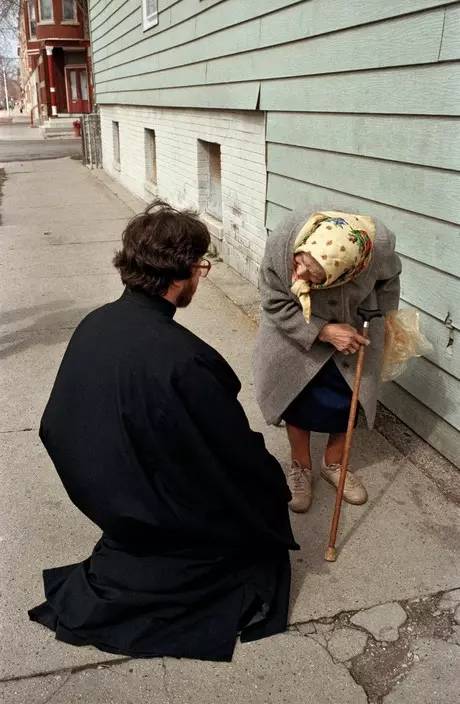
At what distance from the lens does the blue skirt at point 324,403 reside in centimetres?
285

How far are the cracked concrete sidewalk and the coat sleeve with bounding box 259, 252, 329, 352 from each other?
88cm

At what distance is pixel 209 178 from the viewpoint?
26.1 feet

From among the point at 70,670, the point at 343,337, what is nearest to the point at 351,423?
the point at 343,337

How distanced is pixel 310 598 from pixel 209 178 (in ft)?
20.7

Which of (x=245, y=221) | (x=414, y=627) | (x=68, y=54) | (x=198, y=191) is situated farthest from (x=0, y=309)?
(x=68, y=54)

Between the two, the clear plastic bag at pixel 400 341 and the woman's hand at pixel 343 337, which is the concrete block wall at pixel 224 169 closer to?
the clear plastic bag at pixel 400 341

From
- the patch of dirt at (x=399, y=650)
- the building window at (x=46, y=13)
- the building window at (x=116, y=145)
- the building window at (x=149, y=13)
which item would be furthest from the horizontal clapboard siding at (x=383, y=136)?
the building window at (x=46, y=13)

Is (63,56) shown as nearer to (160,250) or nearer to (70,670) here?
(160,250)

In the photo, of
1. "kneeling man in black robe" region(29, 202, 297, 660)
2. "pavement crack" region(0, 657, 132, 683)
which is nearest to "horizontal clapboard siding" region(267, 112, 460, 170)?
"kneeling man in black robe" region(29, 202, 297, 660)

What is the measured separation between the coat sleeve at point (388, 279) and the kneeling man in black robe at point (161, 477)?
2.88 feet

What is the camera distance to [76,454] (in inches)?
81.7

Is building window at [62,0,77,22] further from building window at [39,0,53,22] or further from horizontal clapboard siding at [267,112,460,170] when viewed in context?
horizontal clapboard siding at [267,112,460,170]

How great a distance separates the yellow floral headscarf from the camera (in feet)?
7.50

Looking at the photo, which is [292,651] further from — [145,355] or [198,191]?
[198,191]
